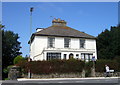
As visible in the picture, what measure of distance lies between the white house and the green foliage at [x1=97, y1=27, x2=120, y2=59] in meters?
11.0

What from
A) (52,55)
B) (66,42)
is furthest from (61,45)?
(52,55)

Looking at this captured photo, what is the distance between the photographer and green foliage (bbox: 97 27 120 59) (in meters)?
46.6

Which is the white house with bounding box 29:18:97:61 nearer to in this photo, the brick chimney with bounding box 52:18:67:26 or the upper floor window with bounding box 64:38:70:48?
the upper floor window with bounding box 64:38:70:48

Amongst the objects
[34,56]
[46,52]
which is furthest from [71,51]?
[34,56]

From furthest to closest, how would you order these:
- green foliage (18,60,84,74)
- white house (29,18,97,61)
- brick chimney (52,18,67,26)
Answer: brick chimney (52,18,67,26), white house (29,18,97,61), green foliage (18,60,84,74)

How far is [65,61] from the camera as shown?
84.7ft

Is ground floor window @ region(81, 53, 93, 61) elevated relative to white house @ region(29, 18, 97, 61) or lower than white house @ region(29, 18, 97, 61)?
lower

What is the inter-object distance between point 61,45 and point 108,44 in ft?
71.8

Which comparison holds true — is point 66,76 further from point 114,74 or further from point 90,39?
point 90,39

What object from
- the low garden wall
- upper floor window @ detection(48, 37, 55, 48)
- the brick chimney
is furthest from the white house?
the low garden wall

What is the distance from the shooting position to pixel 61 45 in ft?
117

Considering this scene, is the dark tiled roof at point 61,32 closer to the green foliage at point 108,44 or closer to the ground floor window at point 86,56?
the ground floor window at point 86,56

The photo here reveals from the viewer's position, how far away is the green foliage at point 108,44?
153ft

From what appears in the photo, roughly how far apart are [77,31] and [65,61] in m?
14.8
